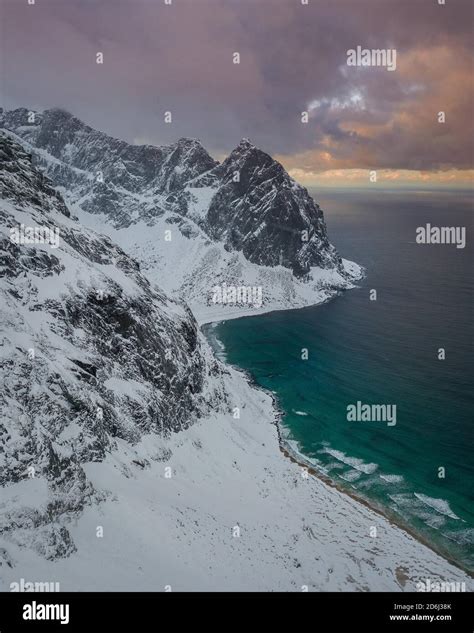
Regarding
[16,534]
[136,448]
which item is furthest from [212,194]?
[16,534]

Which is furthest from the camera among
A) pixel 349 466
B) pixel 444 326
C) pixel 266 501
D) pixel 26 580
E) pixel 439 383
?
pixel 444 326

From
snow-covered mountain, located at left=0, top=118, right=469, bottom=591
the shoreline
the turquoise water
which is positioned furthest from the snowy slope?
the turquoise water

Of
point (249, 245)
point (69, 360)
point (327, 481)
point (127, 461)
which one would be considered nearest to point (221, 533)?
point (127, 461)

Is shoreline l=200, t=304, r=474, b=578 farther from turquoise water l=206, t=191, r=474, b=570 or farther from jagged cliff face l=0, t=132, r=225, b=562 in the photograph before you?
jagged cliff face l=0, t=132, r=225, b=562

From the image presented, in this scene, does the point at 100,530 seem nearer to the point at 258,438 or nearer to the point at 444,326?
the point at 258,438

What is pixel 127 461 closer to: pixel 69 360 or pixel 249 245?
pixel 69 360
